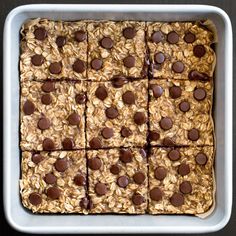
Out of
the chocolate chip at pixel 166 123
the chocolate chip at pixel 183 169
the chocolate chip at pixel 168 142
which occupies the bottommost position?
the chocolate chip at pixel 183 169

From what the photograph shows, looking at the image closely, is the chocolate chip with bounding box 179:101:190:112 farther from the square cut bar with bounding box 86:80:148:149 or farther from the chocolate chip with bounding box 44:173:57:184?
the chocolate chip with bounding box 44:173:57:184

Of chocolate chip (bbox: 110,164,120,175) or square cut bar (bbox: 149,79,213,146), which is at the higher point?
square cut bar (bbox: 149,79,213,146)

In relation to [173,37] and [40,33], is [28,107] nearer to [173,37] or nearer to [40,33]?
[40,33]

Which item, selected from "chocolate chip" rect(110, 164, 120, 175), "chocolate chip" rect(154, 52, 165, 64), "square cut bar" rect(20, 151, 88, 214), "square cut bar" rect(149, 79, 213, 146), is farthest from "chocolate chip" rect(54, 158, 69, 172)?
"chocolate chip" rect(154, 52, 165, 64)

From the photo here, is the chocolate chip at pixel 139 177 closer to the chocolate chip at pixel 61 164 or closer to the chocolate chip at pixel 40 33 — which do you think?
the chocolate chip at pixel 61 164

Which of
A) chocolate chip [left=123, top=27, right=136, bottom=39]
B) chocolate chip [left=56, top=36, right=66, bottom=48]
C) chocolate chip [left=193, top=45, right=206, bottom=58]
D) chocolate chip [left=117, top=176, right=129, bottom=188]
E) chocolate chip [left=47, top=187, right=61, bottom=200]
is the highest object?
chocolate chip [left=123, top=27, right=136, bottom=39]

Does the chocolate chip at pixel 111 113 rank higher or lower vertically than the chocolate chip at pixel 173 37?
lower

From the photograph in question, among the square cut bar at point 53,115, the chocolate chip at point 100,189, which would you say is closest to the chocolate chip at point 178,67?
the square cut bar at point 53,115
